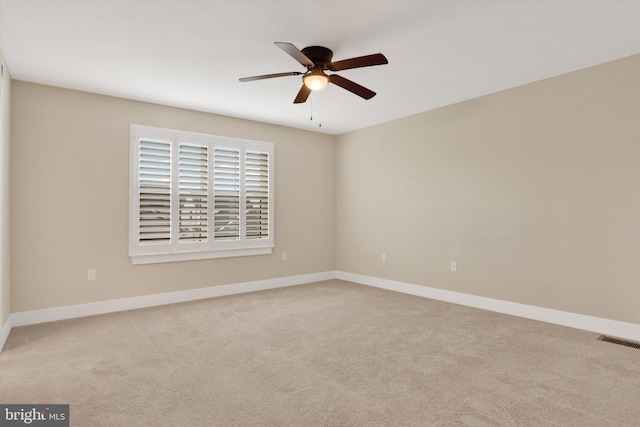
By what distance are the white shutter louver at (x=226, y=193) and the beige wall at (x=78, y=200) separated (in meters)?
0.35

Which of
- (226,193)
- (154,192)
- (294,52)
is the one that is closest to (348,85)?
(294,52)

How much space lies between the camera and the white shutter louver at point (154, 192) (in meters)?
4.38

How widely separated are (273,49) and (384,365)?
8.96ft

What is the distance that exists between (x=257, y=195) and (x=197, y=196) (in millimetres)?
928

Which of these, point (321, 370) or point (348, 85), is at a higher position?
point (348, 85)

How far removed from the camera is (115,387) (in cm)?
234

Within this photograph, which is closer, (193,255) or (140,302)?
(140,302)

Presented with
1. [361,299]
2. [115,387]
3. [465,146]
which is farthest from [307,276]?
[115,387]

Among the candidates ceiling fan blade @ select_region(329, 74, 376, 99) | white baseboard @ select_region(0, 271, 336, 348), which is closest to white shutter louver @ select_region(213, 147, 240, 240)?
white baseboard @ select_region(0, 271, 336, 348)

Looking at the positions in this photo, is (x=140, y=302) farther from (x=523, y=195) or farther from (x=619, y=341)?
(x=619, y=341)

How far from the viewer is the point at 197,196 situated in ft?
15.7

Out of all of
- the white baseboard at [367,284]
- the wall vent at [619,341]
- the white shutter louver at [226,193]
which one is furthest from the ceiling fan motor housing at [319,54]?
the wall vent at [619,341]

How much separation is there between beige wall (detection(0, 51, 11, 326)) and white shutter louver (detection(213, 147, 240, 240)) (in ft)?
7.13

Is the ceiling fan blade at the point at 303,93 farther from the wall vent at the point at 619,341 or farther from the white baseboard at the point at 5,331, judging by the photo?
the wall vent at the point at 619,341
